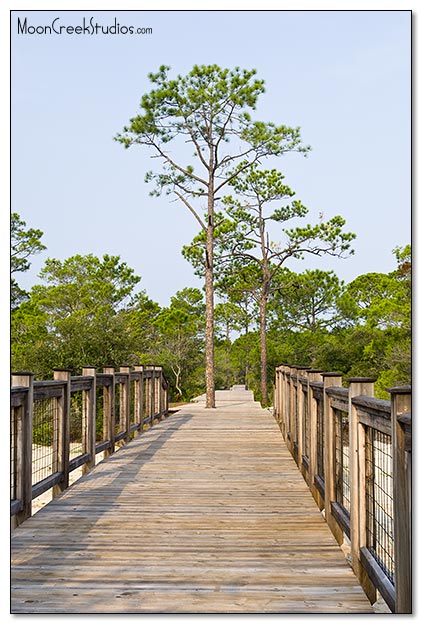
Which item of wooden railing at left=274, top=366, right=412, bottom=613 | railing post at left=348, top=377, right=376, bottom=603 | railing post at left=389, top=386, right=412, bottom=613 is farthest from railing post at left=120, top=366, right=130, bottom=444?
railing post at left=389, top=386, right=412, bottom=613

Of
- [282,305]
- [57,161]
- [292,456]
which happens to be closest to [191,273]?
[282,305]

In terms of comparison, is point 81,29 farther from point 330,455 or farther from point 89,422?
point 89,422

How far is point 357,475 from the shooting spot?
258 cm

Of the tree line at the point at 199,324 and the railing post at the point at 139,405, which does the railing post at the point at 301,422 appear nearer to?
the railing post at the point at 139,405

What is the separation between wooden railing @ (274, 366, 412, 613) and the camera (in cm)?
181

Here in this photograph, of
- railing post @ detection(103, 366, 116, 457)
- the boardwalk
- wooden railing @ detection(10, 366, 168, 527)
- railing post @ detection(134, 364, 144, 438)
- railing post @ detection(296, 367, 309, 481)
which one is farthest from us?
railing post @ detection(134, 364, 144, 438)

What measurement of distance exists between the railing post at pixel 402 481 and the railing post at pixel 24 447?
214cm

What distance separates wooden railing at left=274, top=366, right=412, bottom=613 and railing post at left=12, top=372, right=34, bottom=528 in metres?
1.57

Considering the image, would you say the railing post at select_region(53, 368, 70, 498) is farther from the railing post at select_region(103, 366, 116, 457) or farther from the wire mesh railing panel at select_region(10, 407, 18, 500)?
the railing post at select_region(103, 366, 116, 457)

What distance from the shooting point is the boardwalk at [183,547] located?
7.63ft

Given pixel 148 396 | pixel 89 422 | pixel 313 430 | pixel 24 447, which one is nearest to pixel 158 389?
pixel 148 396

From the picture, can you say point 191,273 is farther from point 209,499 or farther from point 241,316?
point 209,499

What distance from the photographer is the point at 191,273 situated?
1925cm

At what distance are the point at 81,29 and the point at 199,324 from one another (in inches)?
762
